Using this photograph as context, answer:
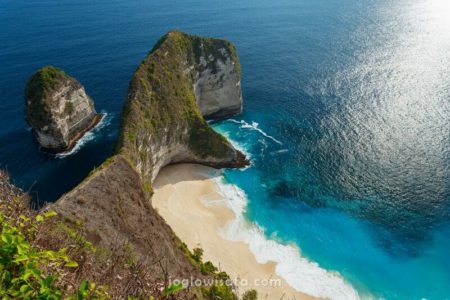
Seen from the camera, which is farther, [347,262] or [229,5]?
[229,5]

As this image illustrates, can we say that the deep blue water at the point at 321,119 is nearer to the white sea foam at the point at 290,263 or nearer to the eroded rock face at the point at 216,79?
the white sea foam at the point at 290,263

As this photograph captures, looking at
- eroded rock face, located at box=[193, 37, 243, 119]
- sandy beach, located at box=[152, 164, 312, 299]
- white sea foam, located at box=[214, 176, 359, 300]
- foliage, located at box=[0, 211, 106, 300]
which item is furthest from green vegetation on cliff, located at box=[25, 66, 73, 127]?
foliage, located at box=[0, 211, 106, 300]

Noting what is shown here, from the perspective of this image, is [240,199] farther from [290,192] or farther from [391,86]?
[391,86]

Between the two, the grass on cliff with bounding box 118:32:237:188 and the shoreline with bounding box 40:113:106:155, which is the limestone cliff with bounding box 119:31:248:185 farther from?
the shoreline with bounding box 40:113:106:155

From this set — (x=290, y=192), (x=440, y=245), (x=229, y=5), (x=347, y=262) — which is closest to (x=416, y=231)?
(x=440, y=245)

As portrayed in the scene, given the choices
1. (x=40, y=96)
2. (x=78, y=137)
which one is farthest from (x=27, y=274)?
(x=78, y=137)

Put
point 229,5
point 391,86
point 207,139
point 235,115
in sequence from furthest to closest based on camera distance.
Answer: point 229,5
point 391,86
point 235,115
point 207,139
